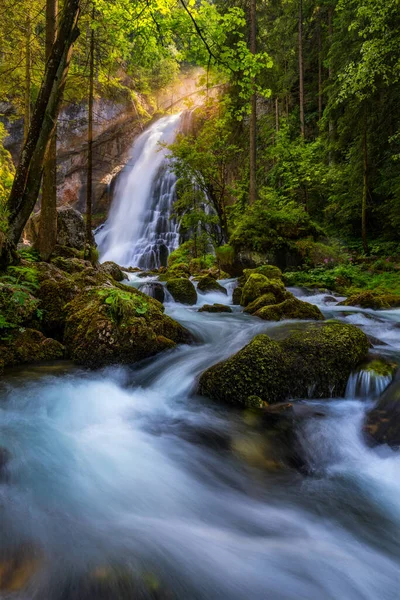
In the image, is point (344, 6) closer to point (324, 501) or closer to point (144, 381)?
point (144, 381)

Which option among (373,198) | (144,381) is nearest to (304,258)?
(373,198)

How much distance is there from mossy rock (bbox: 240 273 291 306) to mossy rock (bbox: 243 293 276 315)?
274 millimetres

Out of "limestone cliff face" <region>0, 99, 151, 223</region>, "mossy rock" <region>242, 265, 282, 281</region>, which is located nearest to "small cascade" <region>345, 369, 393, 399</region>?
"mossy rock" <region>242, 265, 282, 281</region>

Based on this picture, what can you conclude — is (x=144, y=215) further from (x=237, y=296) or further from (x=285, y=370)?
(x=285, y=370)

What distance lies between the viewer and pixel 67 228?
1327 centimetres

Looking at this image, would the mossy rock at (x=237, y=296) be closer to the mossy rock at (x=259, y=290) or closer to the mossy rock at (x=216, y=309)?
the mossy rock at (x=259, y=290)

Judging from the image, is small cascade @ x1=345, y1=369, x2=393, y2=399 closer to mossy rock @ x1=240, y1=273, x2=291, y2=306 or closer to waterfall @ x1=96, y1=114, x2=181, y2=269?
mossy rock @ x1=240, y1=273, x2=291, y2=306

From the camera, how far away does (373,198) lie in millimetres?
15180

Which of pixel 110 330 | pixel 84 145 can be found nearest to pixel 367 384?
pixel 110 330

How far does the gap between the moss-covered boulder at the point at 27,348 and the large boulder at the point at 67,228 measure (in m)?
8.42

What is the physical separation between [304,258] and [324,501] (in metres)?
12.1

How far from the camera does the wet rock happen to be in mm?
3266

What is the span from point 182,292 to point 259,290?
238cm

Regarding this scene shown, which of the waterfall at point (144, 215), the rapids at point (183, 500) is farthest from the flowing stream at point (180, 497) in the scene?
the waterfall at point (144, 215)
